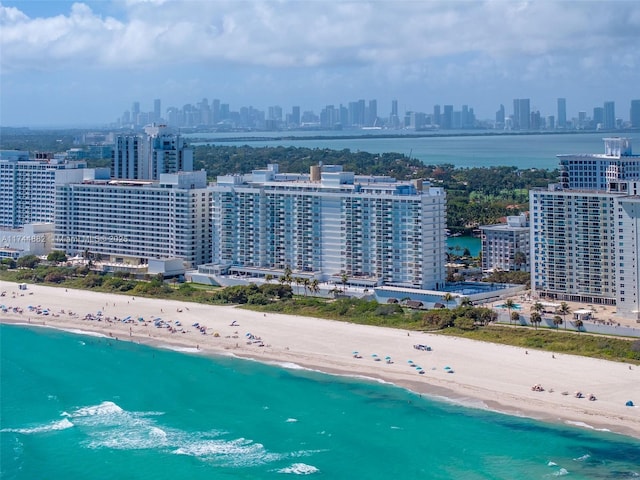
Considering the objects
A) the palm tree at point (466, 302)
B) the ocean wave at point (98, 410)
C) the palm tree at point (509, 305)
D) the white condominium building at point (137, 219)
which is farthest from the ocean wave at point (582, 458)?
the white condominium building at point (137, 219)

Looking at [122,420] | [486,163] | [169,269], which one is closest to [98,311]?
[169,269]

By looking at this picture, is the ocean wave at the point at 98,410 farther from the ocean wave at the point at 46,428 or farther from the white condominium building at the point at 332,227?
the white condominium building at the point at 332,227

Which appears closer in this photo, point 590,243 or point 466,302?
point 466,302

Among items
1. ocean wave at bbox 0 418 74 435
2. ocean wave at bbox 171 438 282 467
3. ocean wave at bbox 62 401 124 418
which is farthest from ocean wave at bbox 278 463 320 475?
ocean wave at bbox 0 418 74 435

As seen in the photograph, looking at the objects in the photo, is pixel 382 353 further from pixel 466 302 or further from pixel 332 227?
pixel 332 227

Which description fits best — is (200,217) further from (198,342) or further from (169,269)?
(198,342)

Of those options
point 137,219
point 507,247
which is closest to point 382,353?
point 507,247
